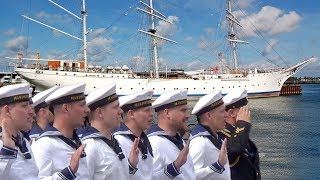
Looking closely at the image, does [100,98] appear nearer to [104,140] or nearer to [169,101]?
[104,140]

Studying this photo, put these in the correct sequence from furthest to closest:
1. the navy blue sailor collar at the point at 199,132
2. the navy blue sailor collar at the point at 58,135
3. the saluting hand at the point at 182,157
A: the navy blue sailor collar at the point at 199,132 < the saluting hand at the point at 182,157 < the navy blue sailor collar at the point at 58,135

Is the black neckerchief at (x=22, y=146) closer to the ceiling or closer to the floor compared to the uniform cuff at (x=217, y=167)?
closer to the ceiling

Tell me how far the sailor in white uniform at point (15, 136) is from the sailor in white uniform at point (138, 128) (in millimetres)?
951

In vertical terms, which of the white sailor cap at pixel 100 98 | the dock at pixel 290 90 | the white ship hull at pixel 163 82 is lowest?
the dock at pixel 290 90

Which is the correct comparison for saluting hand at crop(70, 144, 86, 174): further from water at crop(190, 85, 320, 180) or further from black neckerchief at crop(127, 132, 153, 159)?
water at crop(190, 85, 320, 180)

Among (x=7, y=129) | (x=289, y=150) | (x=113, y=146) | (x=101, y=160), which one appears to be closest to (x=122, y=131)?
(x=113, y=146)

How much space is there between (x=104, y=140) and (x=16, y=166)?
2.54 feet

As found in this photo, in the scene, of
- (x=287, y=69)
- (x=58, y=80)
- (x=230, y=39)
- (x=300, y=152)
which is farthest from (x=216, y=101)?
(x=287, y=69)

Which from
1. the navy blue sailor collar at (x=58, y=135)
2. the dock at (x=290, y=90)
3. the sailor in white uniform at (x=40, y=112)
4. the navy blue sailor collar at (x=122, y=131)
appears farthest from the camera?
the dock at (x=290, y=90)

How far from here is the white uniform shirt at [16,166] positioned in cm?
295

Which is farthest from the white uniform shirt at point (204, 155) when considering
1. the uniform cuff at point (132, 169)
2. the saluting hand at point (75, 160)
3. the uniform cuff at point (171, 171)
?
the saluting hand at point (75, 160)

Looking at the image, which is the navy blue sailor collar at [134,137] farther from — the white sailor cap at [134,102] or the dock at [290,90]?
the dock at [290,90]

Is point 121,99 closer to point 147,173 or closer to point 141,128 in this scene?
point 141,128

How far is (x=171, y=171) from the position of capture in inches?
151
